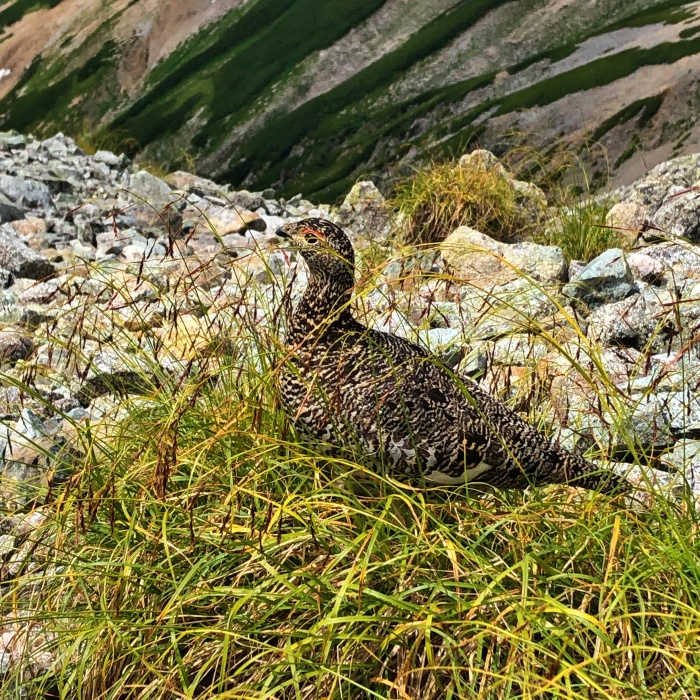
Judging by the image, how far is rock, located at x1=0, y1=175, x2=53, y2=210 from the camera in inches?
459

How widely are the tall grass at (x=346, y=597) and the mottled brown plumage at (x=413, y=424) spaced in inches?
7.2

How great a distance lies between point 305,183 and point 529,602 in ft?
131

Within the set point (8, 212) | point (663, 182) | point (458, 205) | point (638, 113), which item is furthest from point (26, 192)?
point (638, 113)

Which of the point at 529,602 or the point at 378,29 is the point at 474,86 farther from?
the point at 529,602

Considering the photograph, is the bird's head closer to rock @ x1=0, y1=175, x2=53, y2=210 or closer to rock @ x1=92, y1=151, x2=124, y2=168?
rock @ x1=0, y1=175, x2=53, y2=210

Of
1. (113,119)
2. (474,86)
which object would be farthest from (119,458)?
(113,119)

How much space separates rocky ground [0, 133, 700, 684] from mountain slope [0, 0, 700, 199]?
349cm

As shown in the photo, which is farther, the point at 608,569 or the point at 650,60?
the point at 650,60

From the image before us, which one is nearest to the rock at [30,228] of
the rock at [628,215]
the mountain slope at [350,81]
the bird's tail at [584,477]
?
the mountain slope at [350,81]

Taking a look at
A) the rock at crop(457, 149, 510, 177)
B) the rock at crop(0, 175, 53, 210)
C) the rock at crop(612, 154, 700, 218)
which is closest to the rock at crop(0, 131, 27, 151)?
the rock at crop(0, 175, 53, 210)

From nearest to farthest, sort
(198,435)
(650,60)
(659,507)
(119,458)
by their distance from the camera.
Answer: (659,507), (119,458), (198,435), (650,60)

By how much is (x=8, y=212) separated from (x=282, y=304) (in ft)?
24.4

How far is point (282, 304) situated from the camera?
185 inches

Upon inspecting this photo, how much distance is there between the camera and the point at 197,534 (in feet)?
10.8
